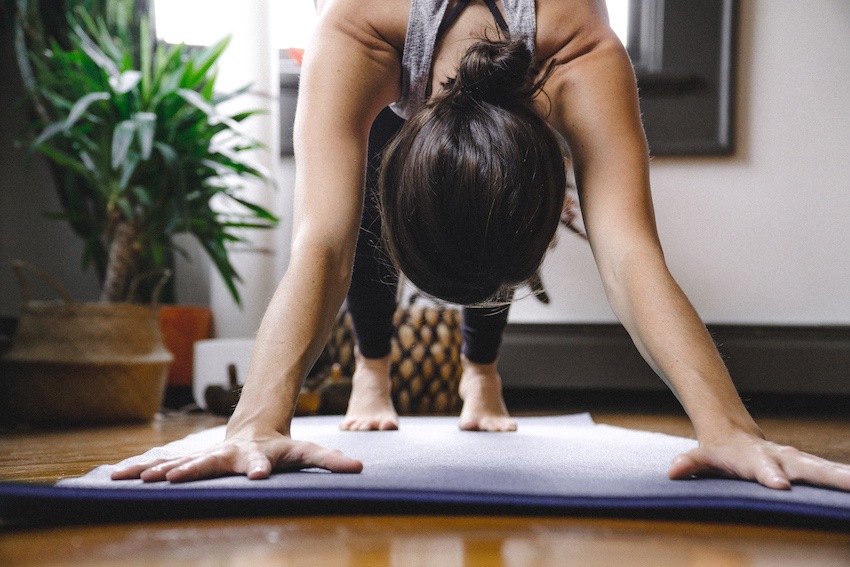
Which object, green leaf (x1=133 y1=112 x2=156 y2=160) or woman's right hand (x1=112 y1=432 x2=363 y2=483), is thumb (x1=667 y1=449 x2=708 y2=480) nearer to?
woman's right hand (x1=112 y1=432 x2=363 y2=483)

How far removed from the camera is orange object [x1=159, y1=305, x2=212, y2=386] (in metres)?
1.96

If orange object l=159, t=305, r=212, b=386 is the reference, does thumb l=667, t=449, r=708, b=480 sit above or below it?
above

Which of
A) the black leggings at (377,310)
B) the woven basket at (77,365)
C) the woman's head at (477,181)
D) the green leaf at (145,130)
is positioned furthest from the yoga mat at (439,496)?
the green leaf at (145,130)

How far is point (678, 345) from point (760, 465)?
124 millimetres

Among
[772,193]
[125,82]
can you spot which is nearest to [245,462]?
[125,82]

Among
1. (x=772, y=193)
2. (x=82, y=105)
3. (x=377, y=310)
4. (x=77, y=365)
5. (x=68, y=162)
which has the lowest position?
(x=77, y=365)

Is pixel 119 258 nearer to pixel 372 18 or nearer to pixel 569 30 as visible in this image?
pixel 372 18

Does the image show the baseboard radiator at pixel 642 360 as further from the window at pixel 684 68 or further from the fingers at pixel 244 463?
the fingers at pixel 244 463

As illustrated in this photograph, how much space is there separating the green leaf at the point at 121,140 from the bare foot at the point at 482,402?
0.81m

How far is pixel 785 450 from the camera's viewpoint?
1.85 feet

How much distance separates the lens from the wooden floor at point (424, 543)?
40cm

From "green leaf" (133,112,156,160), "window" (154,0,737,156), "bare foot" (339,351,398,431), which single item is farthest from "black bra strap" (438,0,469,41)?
"window" (154,0,737,156)

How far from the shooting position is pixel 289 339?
0.64m

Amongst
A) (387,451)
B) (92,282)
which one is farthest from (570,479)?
(92,282)
